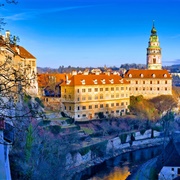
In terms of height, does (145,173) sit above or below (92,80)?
below

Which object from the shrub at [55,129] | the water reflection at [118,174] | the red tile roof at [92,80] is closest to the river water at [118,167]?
the water reflection at [118,174]

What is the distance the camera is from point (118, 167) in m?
18.2

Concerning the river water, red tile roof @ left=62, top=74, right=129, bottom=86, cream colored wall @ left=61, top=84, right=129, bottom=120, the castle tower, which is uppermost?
the castle tower

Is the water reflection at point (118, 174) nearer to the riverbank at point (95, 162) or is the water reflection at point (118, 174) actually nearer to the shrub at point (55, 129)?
the riverbank at point (95, 162)

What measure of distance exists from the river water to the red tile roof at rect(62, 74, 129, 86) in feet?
21.6

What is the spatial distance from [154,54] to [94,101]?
13.1 meters

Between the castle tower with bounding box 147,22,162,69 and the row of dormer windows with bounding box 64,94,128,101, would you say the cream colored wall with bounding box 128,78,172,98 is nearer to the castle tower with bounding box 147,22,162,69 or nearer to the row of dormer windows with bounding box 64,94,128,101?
the row of dormer windows with bounding box 64,94,128,101

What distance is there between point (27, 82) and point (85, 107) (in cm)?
2138

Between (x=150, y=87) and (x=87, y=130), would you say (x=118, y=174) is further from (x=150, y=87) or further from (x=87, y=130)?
(x=150, y=87)

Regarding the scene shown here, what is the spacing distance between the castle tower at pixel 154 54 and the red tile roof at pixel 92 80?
30.7ft

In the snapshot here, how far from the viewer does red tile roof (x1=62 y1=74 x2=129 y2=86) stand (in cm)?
2577

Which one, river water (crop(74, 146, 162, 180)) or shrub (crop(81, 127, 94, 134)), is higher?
shrub (crop(81, 127, 94, 134))

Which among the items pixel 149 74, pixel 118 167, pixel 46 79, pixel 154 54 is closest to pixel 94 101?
pixel 46 79

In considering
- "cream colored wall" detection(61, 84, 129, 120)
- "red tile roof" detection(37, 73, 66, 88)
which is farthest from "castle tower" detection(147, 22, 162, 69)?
"red tile roof" detection(37, 73, 66, 88)
